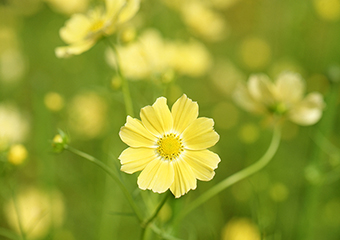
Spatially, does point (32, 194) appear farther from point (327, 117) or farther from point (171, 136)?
point (327, 117)

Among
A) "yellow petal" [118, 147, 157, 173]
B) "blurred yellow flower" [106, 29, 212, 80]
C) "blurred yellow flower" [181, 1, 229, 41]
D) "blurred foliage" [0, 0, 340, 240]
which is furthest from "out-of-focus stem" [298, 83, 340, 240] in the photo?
"blurred yellow flower" [181, 1, 229, 41]

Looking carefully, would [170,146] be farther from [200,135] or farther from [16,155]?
[16,155]

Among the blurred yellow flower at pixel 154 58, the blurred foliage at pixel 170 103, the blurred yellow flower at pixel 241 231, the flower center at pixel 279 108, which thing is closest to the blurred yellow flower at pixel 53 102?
the blurred foliage at pixel 170 103

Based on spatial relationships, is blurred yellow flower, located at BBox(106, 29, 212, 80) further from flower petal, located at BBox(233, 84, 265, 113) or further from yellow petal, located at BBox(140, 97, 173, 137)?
yellow petal, located at BBox(140, 97, 173, 137)

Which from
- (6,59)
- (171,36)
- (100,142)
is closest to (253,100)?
(100,142)

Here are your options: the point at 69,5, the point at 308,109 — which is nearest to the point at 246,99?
the point at 308,109

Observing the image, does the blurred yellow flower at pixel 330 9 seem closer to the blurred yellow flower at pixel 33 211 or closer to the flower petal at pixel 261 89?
the flower petal at pixel 261 89
